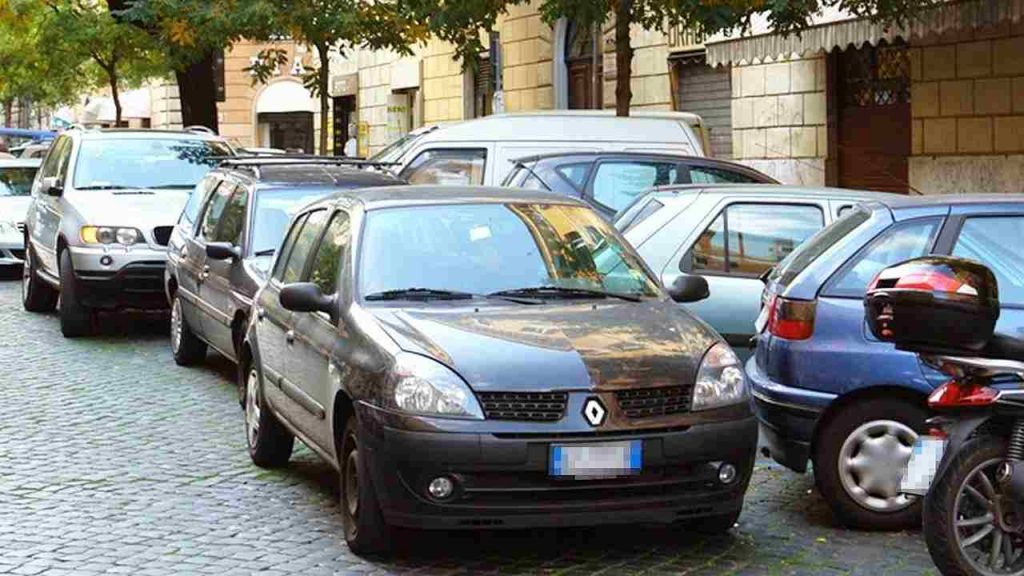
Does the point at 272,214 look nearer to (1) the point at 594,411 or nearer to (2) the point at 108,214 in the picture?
(2) the point at 108,214

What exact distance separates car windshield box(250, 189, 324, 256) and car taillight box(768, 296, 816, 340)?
15.6 feet

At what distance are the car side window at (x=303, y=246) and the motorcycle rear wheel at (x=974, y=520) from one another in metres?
3.68

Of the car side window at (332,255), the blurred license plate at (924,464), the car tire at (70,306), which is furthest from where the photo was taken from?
the car tire at (70,306)

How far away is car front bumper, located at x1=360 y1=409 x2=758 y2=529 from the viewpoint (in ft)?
21.8

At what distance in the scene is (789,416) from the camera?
7754 mm

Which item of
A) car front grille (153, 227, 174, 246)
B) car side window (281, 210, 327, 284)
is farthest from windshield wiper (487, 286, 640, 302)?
car front grille (153, 227, 174, 246)

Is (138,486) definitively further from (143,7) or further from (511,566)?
(143,7)

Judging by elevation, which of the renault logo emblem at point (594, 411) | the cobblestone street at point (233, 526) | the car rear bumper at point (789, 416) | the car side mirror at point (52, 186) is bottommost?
the cobblestone street at point (233, 526)

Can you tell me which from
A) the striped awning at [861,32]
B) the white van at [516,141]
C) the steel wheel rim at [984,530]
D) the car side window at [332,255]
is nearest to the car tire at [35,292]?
the white van at [516,141]

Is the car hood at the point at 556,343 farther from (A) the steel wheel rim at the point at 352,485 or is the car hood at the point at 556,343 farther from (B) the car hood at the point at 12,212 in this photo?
(B) the car hood at the point at 12,212

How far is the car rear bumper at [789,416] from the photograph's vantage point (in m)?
7.67

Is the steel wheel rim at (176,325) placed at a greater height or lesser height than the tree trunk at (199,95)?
lesser

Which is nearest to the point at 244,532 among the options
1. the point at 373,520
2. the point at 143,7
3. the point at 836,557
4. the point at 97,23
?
the point at 373,520

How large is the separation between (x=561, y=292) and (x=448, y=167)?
8.05 m
